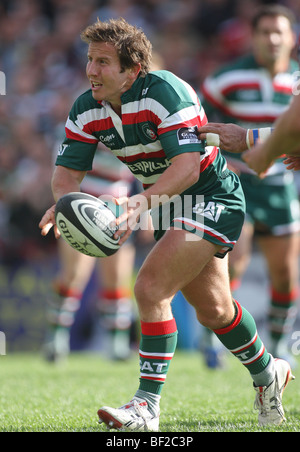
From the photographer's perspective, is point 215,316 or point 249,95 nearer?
point 215,316

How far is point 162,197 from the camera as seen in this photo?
311 cm

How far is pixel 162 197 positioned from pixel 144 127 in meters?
0.38

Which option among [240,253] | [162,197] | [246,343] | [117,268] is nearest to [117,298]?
→ [117,268]

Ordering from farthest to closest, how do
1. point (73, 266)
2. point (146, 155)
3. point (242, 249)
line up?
point (73, 266), point (242, 249), point (146, 155)

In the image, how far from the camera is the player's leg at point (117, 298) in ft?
21.8

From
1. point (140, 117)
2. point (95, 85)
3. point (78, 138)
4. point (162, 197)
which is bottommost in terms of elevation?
point (162, 197)

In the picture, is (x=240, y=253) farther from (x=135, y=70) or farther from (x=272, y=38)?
(x=135, y=70)

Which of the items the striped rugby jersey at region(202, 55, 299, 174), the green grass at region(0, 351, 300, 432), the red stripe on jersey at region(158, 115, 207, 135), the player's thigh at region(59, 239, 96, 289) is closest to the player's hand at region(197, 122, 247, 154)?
the red stripe on jersey at region(158, 115, 207, 135)

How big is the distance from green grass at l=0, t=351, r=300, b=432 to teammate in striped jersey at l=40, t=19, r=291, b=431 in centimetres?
24

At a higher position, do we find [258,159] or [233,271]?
[258,159]

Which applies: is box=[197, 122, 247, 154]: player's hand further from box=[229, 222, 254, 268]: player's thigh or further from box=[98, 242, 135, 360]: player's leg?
box=[98, 242, 135, 360]: player's leg

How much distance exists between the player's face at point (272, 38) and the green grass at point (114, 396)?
2613 millimetres

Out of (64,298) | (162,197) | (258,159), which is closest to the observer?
(258,159)

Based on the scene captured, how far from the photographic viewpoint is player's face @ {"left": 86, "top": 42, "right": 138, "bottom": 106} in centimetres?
324
